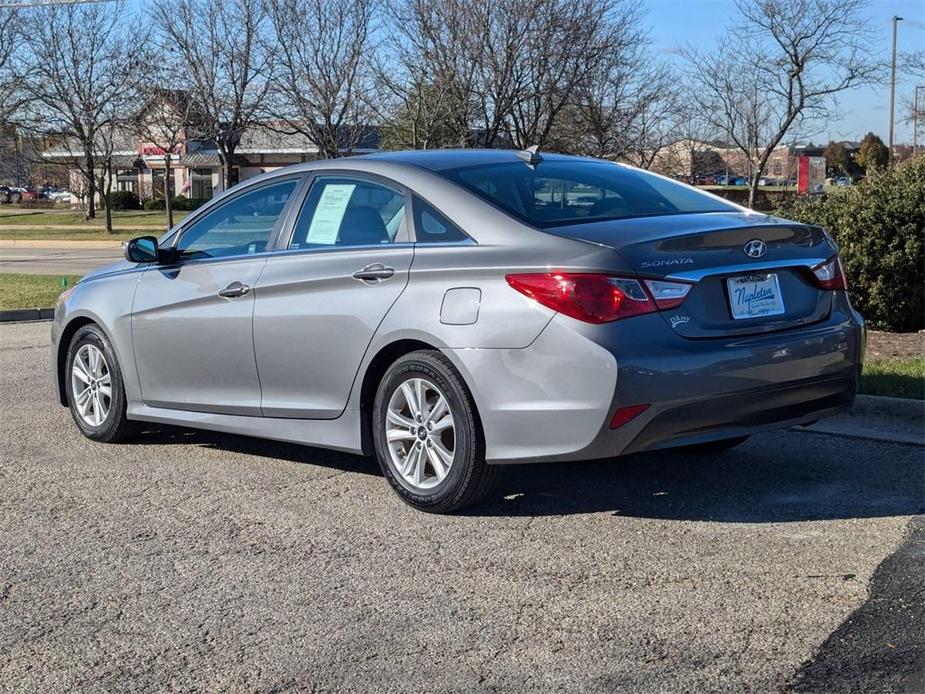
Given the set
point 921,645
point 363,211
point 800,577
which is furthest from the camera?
point 363,211

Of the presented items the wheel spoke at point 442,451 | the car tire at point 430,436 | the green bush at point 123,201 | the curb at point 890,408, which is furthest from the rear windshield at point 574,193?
the green bush at point 123,201

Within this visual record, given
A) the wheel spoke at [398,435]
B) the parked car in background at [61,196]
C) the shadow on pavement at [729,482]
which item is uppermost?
the parked car in background at [61,196]

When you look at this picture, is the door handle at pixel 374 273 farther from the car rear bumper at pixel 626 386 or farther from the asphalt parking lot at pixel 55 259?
the asphalt parking lot at pixel 55 259

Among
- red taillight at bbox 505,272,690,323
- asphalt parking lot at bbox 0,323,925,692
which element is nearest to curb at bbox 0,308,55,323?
asphalt parking lot at bbox 0,323,925,692

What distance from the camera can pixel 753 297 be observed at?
16.4ft

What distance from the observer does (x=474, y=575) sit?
446cm

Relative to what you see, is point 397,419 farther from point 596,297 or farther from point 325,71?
point 325,71

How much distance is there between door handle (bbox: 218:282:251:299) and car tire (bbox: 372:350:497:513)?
41.6 inches

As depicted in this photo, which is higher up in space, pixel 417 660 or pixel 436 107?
pixel 436 107

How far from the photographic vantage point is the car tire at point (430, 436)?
5.06m

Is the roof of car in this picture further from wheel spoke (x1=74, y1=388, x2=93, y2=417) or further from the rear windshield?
wheel spoke (x1=74, y1=388, x2=93, y2=417)

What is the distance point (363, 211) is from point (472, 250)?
3.00ft

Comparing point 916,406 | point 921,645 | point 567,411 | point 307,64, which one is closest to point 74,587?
point 567,411

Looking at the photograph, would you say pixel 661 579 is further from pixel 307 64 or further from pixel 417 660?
pixel 307 64
